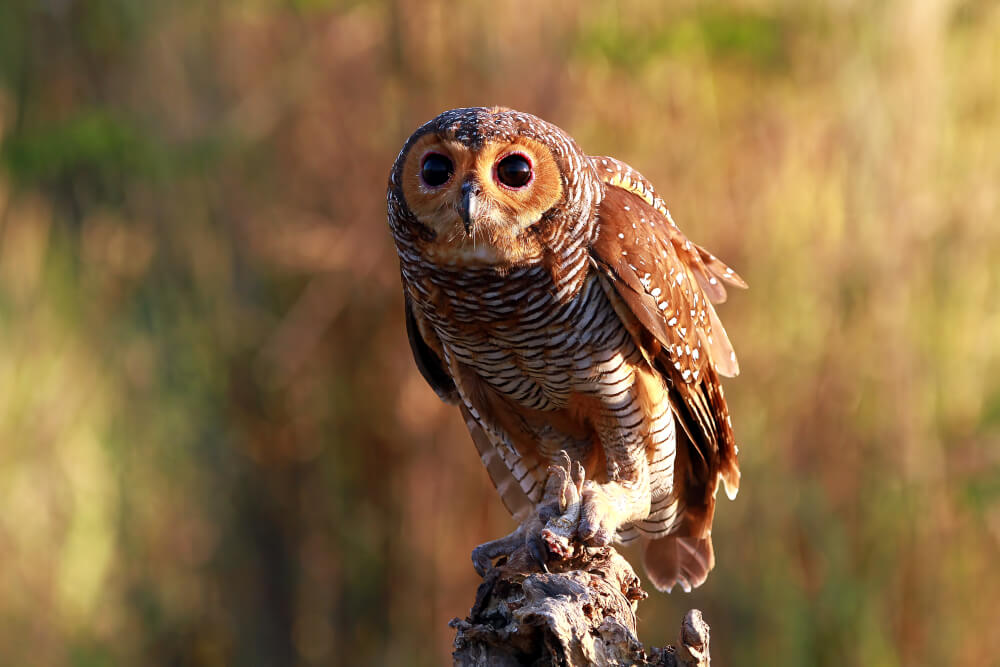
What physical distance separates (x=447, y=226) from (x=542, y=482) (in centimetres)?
92

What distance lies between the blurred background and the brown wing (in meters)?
1.40

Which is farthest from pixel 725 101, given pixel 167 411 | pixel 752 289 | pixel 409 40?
pixel 167 411

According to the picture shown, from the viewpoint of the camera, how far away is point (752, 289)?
4027 mm

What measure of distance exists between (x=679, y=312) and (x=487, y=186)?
2.01 feet

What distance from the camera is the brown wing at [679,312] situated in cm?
213

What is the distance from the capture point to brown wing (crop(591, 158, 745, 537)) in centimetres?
213

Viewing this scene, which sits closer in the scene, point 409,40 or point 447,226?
point 447,226

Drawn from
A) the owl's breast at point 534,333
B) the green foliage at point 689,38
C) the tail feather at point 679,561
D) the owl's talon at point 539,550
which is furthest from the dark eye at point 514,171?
the green foliage at point 689,38

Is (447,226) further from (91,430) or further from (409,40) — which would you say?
(91,430)

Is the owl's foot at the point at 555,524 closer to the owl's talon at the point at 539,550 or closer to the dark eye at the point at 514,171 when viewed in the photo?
the owl's talon at the point at 539,550

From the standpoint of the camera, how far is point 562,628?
1.67 m

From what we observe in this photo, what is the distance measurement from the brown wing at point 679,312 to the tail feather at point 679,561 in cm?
5

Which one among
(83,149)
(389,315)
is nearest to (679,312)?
(389,315)

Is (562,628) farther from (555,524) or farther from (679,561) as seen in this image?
(679,561)
